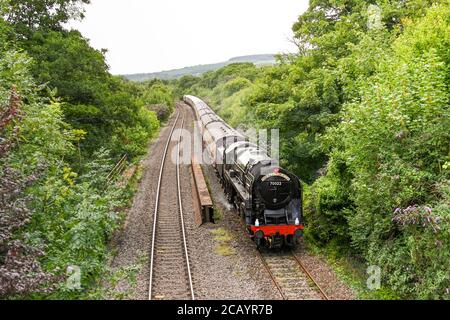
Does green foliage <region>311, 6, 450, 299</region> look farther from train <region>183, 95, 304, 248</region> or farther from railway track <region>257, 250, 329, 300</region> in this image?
train <region>183, 95, 304, 248</region>

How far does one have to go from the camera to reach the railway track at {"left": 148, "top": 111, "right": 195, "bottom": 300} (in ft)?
41.6

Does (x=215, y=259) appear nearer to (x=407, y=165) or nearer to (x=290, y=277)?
(x=290, y=277)

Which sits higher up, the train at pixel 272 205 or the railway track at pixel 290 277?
the train at pixel 272 205

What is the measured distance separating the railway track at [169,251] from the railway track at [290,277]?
2.58m

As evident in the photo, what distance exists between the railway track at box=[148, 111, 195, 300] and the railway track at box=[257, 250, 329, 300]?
2.58m

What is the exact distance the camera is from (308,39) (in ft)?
83.9

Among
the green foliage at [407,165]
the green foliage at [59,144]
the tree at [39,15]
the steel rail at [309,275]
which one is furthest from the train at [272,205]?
the tree at [39,15]

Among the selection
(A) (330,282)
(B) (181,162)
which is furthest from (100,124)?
(A) (330,282)

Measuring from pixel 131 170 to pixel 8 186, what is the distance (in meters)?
18.1

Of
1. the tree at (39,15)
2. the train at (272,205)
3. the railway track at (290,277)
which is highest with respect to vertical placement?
the tree at (39,15)

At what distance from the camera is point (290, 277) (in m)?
13.5

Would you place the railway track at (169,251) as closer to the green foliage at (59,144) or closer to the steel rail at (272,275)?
the green foliage at (59,144)

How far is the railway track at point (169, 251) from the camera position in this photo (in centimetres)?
1268

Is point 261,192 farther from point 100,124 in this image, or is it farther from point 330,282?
point 100,124
